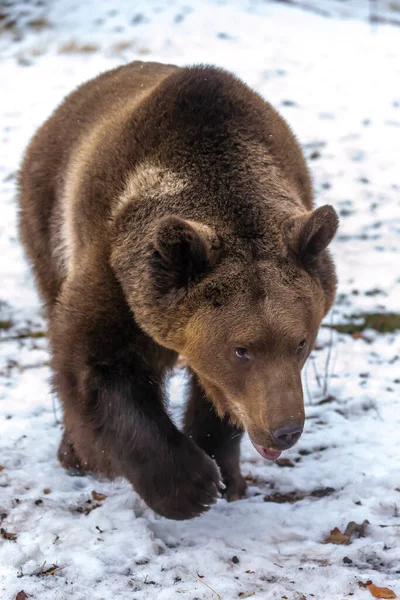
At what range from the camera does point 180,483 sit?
446cm

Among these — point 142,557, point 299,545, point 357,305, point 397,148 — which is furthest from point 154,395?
point 397,148

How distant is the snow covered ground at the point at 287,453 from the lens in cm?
417

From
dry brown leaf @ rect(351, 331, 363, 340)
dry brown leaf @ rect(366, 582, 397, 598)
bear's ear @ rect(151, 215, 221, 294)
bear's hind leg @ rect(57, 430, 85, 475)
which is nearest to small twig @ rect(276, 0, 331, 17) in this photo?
dry brown leaf @ rect(351, 331, 363, 340)

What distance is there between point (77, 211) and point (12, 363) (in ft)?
7.96

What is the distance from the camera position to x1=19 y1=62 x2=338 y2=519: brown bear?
12.8 feet

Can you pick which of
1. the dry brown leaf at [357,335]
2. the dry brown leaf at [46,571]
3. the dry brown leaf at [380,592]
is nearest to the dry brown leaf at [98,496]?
the dry brown leaf at [46,571]

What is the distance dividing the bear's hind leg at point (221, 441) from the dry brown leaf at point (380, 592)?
4.60 ft

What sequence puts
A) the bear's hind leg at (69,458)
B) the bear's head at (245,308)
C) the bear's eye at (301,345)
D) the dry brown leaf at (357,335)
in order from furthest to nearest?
the dry brown leaf at (357,335) → the bear's hind leg at (69,458) → the bear's eye at (301,345) → the bear's head at (245,308)

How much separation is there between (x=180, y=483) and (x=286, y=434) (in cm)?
100

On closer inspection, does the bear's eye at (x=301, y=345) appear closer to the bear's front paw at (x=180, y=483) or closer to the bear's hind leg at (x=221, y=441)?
the bear's front paw at (x=180, y=483)

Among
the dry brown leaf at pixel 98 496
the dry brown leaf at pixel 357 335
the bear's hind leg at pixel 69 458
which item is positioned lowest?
the dry brown leaf at pixel 357 335

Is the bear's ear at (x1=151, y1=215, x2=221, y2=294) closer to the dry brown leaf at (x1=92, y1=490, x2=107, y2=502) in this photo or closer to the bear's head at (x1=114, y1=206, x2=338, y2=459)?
the bear's head at (x1=114, y1=206, x2=338, y2=459)

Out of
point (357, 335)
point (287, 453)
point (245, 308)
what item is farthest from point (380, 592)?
point (357, 335)

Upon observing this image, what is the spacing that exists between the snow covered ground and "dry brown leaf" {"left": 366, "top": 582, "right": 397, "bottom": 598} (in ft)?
0.16
